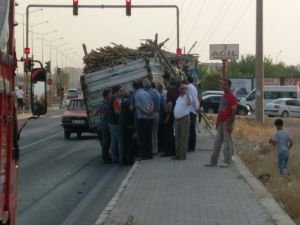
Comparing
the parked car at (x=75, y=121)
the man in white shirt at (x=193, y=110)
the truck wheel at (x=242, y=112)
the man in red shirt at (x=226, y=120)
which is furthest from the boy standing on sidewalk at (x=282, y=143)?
the truck wheel at (x=242, y=112)

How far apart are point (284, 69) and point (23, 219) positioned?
143 meters

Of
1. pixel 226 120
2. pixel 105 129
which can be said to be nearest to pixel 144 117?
pixel 105 129

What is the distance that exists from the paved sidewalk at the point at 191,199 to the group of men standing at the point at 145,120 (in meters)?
1.55

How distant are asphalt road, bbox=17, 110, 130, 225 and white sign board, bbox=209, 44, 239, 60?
18.5ft

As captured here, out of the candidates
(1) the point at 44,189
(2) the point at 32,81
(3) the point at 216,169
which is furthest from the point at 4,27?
(3) the point at 216,169

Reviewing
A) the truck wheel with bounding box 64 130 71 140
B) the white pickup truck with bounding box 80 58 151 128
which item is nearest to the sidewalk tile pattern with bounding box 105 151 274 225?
the white pickup truck with bounding box 80 58 151 128

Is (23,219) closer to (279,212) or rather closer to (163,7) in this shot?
(279,212)

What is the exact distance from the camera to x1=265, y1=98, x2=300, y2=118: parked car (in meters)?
58.0

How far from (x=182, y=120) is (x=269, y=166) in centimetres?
234

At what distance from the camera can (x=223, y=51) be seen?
1089 inches

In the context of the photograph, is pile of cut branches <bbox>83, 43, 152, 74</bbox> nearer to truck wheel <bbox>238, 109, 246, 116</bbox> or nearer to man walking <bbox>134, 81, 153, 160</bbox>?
man walking <bbox>134, 81, 153, 160</bbox>

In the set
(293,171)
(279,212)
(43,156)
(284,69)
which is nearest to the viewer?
(279,212)

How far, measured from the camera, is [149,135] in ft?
58.9

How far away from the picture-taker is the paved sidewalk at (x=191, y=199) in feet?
31.4
